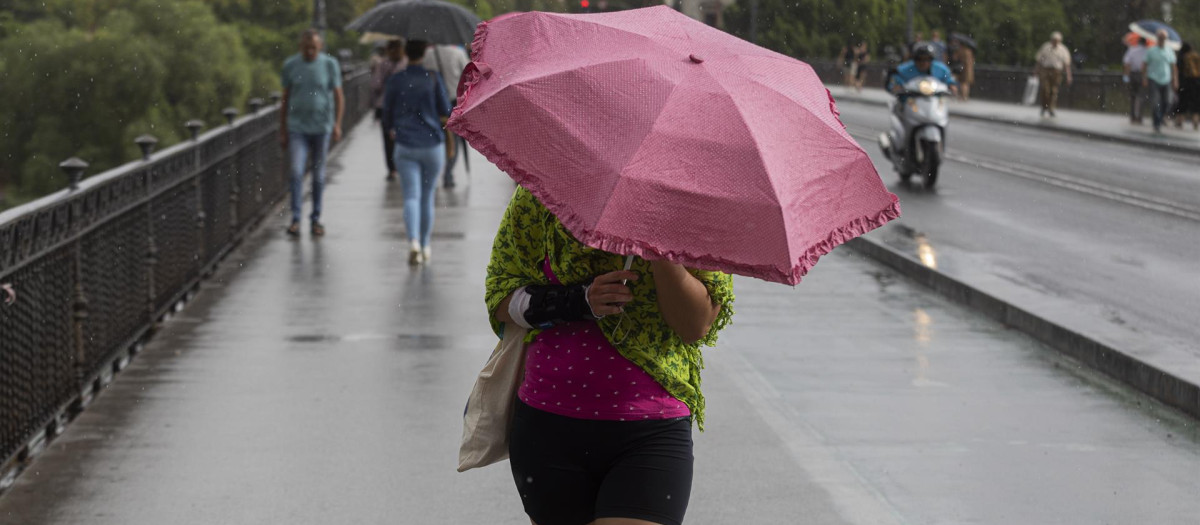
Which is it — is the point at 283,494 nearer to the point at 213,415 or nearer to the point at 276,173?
the point at 213,415

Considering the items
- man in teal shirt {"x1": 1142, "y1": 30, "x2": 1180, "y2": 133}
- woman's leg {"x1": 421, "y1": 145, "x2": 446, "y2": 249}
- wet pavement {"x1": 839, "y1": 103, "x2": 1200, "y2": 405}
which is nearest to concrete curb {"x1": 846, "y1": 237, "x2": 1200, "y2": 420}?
wet pavement {"x1": 839, "y1": 103, "x2": 1200, "y2": 405}

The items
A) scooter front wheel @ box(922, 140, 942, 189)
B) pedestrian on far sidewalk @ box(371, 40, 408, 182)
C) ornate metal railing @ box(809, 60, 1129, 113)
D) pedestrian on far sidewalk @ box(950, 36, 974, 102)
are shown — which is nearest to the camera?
pedestrian on far sidewalk @ box(371, 40, 408, 182)

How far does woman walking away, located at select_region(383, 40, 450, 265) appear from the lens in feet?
39.0

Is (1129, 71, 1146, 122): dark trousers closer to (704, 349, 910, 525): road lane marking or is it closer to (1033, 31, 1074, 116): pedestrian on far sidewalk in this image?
(1033, 31, 1074, 116): pedestrian on far sidewalk

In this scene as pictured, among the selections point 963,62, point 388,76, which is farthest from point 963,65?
point 388,76

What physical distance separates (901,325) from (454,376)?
3078 mm

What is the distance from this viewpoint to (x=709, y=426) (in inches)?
283

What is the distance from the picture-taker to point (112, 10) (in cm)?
8869

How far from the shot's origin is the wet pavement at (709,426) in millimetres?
5910

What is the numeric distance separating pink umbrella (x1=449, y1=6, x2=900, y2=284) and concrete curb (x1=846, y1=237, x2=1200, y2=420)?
4833 mm

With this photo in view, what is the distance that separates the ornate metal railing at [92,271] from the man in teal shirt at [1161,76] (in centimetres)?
2110

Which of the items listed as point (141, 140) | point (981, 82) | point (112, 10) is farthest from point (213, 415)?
point (112, 10)

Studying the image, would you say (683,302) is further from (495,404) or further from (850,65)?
(850,65)

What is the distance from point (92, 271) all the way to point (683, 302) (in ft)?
16.7
